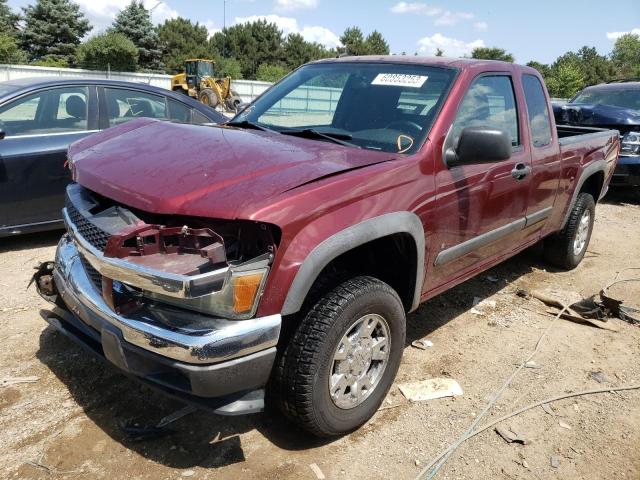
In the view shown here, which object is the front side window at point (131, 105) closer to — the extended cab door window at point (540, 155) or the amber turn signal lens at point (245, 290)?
the extended cab door window at point (540, 155)

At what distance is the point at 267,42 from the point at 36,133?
208ft

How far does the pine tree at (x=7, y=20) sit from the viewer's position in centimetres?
4394

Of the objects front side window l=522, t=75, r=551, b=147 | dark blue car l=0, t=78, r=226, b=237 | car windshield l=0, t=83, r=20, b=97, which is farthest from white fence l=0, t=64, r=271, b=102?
front side window l=522, t=75, r=551, b=147

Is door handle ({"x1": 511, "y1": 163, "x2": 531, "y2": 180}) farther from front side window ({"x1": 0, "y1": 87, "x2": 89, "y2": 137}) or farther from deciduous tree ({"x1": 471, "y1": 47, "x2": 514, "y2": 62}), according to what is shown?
deciduous tree ({"x1": 471, "y1": 47, "x2": 514, "y2": 62})

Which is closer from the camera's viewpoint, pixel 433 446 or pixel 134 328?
pixel 134 328

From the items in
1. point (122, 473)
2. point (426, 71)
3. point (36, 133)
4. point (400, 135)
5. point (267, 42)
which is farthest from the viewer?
point (267, 42)

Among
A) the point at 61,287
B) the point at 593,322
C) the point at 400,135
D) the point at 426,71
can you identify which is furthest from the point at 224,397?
the point at 593,322

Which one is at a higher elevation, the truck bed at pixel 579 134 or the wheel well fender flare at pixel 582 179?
the truck bed at pixel 579 134

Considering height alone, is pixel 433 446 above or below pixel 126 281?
below

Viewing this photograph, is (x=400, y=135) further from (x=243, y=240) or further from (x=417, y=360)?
(x=417, y=360)

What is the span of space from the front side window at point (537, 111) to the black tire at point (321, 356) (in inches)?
82.4

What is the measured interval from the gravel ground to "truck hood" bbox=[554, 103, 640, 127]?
5.26m

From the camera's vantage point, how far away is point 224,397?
7.45ft

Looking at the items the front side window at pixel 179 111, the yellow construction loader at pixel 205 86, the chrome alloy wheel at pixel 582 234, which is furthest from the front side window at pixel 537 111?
the yellow construction loader at pixel 205 86
